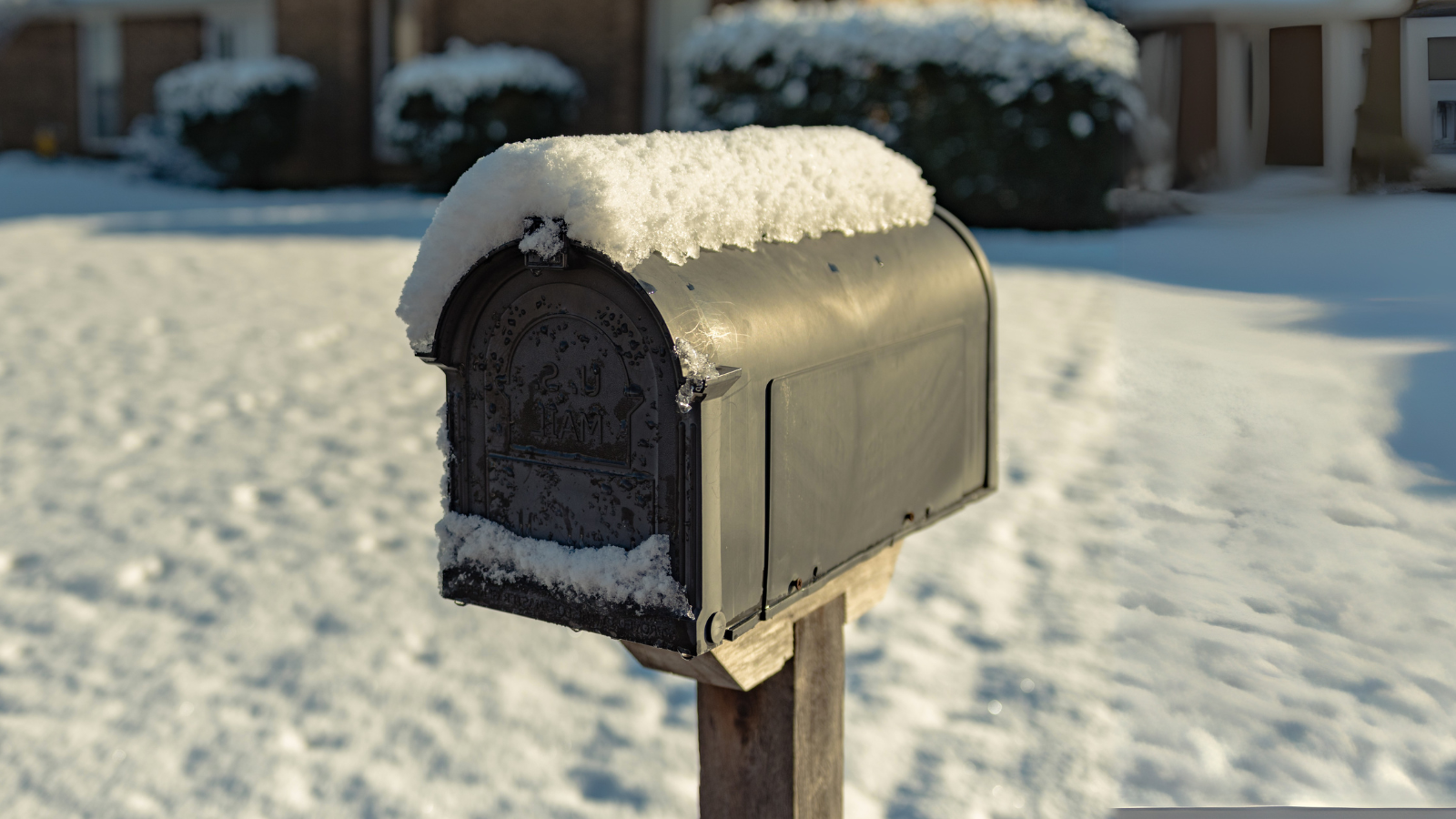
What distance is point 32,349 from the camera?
5.06 metres

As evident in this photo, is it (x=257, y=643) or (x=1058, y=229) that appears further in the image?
(x=1058, y=229)

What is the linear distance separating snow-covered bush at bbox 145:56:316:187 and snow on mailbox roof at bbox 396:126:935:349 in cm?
1310

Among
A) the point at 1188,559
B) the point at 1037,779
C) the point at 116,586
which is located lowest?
the point at 1037,779

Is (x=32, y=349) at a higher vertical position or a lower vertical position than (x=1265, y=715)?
higher

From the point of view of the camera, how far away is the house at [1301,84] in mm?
1522

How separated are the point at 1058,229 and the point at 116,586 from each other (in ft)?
22.1

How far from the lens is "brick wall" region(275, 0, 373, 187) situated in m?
13.8

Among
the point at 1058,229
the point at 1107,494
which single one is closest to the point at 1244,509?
the point at 1107,494

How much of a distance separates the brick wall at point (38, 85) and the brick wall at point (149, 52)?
4.57 feet

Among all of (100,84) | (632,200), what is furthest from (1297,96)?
(100,84)

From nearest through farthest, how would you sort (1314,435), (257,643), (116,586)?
(1314,435), (257,643), (116,586)

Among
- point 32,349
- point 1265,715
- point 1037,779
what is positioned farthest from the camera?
point 32,349

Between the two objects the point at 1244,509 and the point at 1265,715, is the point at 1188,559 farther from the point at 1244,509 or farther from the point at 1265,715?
the point at 1265,715

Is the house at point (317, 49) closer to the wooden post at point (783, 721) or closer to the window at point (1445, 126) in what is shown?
the wooden post at point (783, 721)
